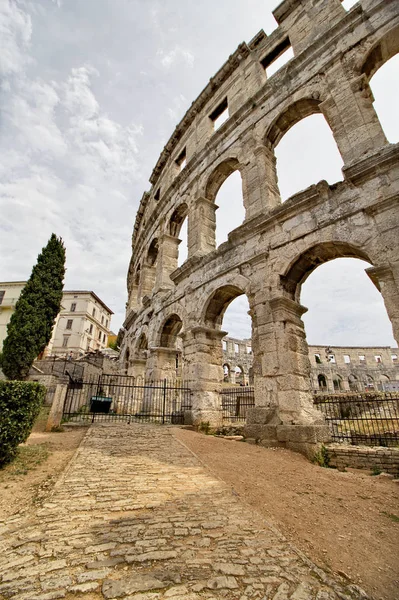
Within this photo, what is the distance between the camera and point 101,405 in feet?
43.3

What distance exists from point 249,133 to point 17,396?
32.7 ft

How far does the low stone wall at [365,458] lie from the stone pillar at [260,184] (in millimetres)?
6018

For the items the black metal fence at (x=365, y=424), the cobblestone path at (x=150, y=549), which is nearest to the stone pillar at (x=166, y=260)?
the black metal fence at (x=365, y=424)

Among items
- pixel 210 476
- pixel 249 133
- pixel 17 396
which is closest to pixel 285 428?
pixel 210 476

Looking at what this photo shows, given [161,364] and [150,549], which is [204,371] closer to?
[161,364]

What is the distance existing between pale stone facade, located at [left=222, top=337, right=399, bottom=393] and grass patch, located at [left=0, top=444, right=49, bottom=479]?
2742 cm

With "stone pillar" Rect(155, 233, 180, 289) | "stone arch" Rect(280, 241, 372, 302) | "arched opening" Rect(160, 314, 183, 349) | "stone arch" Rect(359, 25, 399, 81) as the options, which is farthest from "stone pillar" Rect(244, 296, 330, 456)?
"stone arch" Rect(359, 25, 399, 81)

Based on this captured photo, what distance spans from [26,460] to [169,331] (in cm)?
705

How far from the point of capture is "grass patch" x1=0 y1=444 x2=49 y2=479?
4.09 m

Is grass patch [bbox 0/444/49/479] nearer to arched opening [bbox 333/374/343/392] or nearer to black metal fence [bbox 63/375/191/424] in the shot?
black metal fence [bbox 63/375/191/424]

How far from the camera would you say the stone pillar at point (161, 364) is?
10562 millimetres

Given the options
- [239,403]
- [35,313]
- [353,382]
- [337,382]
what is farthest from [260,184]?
[353,382]

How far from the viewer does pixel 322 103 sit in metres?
7.42

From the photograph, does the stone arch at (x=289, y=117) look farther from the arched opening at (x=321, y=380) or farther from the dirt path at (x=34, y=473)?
the arched opening at (x=321, y=380)
